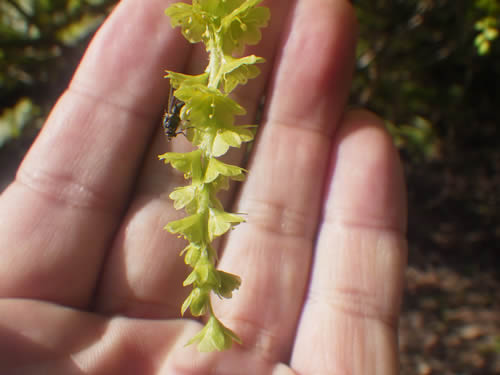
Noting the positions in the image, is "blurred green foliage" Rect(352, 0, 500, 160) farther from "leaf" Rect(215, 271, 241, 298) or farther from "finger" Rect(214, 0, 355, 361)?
"leaf" Rect(215, 271, 241, 298)

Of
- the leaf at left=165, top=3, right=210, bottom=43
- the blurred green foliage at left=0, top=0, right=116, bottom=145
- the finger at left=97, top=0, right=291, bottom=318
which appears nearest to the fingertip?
the finger at left=97, top=0, right=291, bottom=318

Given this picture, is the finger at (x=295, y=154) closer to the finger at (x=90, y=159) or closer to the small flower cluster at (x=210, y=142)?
the small flower cluster at (x=210, y=142)

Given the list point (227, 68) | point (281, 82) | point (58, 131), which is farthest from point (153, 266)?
point (281, 82)

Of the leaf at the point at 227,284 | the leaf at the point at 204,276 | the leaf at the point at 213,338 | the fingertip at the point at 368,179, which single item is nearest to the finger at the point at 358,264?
the fingertip at the point at 368,179

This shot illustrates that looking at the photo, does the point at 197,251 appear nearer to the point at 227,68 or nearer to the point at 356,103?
the point at 227,68

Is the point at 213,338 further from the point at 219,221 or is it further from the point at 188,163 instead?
the point at 188,163

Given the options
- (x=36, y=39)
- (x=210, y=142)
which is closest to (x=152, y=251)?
(x=210, y=142)

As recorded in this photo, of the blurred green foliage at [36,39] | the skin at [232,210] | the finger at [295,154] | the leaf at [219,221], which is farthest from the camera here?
the blurred green foliage at [36,39]
